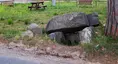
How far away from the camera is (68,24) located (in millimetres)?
8398

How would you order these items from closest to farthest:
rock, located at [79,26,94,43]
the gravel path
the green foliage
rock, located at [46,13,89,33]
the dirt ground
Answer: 1. the gravel path
2. the dirt ground
3. rock, located at [79,26,94,43]
4. the green foliage
5. rock, located at [46,13,89,33]

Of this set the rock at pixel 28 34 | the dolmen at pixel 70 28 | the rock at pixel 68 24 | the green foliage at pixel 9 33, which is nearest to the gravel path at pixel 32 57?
the rock at pixel 28 34

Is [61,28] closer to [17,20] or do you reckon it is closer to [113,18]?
[113,18]

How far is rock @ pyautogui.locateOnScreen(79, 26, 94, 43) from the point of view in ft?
25.3

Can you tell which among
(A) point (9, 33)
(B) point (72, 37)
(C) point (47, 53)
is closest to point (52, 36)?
(B) point (72, 37)

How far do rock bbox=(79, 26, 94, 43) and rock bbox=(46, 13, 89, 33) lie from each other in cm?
30

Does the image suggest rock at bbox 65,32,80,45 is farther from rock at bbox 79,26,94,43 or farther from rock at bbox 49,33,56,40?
rock at bbox 49,33,56,40

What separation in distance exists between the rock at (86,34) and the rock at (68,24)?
0.30 meters

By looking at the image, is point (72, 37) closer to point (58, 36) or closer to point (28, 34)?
point (58, 36)

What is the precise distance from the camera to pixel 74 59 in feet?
21.2

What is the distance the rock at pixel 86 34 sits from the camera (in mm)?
7698

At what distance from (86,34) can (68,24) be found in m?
0.77

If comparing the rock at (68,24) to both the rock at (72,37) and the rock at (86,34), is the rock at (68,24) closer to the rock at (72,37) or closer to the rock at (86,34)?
the rock at (72,37)

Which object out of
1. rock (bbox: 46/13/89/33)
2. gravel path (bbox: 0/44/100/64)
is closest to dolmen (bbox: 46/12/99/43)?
rock (bbox: 46/13/89/33)
